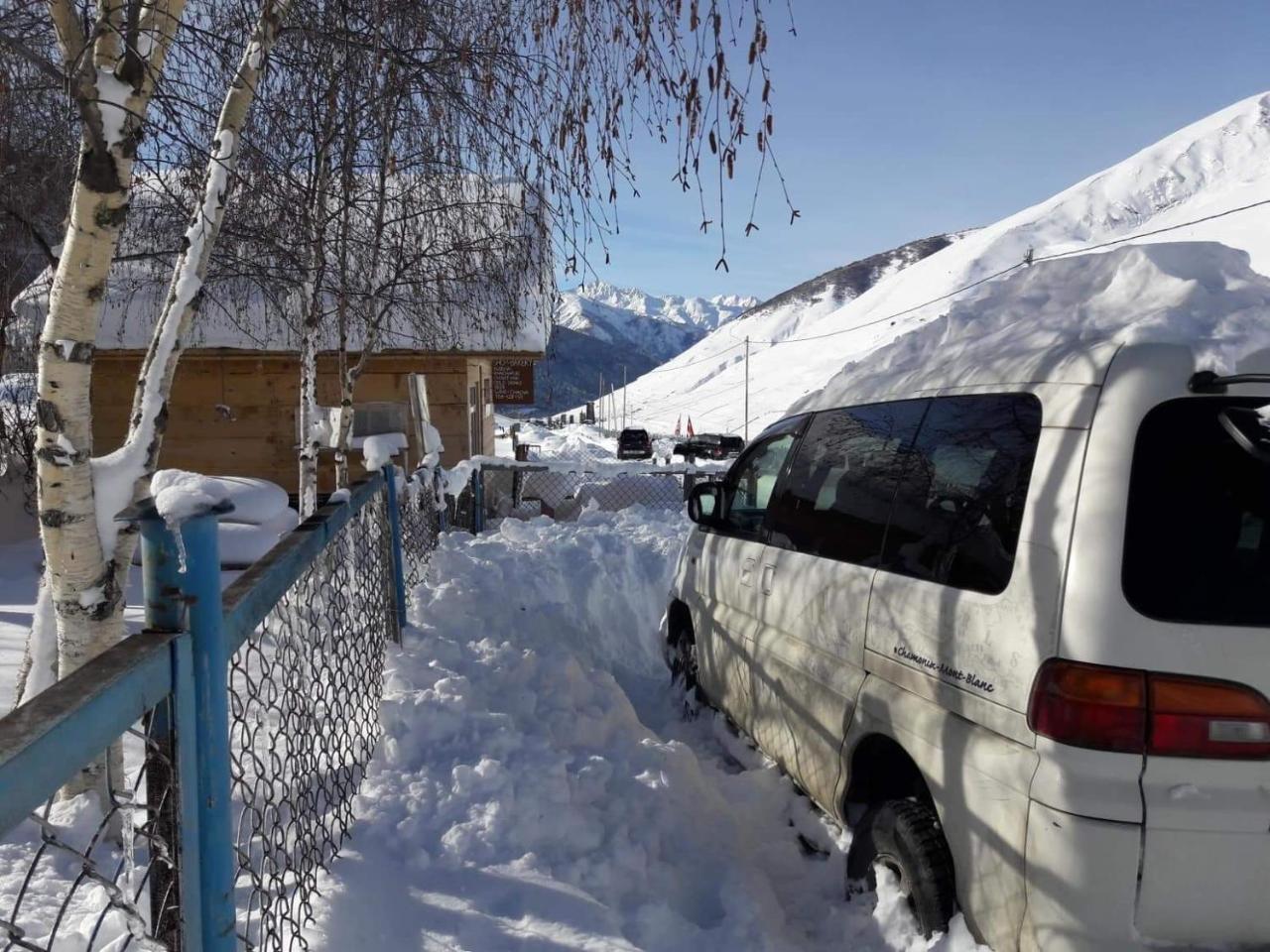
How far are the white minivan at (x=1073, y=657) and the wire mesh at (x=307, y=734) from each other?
5.81 feet

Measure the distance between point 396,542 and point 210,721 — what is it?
3.66m

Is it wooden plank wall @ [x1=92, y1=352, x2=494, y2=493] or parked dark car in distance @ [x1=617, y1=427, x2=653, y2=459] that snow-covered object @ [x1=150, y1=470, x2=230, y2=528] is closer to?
wooden plank wall @ [x1=92, y1=352, x2=494, y2=493]

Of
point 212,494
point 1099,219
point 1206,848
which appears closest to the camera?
point 212,494

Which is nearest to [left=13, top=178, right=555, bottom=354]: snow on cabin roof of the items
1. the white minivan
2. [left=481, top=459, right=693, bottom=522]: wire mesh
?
[left=481, top=459, right=693, bottom=522]: wire mesh

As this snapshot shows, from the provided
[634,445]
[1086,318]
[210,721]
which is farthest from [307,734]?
[634,445]

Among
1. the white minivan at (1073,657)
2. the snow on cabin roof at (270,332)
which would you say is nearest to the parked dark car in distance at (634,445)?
the snow on cabin roof at (270,332)

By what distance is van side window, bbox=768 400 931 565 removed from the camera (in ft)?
10.4

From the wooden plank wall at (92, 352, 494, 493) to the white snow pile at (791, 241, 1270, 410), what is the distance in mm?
10894

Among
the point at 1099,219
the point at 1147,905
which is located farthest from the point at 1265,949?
the point at 1099,219

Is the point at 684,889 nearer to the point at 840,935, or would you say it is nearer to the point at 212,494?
the point at 840,935

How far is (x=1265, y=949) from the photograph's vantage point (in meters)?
2.07

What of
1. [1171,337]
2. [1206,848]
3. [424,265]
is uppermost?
[424,265]

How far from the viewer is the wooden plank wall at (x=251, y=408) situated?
14023mm

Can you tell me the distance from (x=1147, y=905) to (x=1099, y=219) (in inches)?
8387
